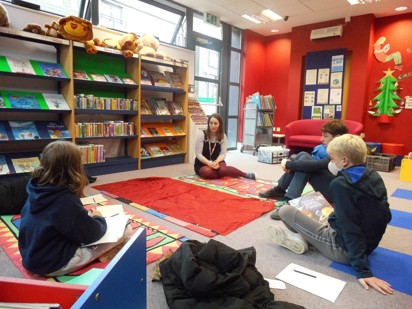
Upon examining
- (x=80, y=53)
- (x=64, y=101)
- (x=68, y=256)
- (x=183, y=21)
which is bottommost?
(x=68, y=256)

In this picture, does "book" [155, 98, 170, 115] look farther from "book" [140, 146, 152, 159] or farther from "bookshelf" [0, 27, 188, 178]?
"book" [140, 146, 152, 159]

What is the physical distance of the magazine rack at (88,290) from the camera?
682 mm

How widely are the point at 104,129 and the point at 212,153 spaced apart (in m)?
1.56

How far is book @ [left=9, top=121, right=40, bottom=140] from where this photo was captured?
348 centimetres

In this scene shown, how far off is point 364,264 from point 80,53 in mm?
4166

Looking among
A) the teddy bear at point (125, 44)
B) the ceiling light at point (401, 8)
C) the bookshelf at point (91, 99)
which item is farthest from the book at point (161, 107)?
the ceiling light at point (401, 8)

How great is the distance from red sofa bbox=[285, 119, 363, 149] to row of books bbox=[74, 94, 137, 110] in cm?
322

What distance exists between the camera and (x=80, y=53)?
4180 mm

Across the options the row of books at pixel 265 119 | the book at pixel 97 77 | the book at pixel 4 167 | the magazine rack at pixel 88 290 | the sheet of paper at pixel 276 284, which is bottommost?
the sheet of paper at pixel 276 284

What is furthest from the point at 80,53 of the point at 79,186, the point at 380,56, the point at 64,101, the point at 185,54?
the point at 380,56

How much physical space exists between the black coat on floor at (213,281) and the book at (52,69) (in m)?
3.09

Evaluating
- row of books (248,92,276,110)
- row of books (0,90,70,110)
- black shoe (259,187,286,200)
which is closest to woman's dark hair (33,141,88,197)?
black shoe (259,187,286,200)

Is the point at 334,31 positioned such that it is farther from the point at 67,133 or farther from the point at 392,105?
the point at 67,133

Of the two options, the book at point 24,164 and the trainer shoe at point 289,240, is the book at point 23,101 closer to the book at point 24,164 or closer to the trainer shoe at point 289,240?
the book at point 24,164
